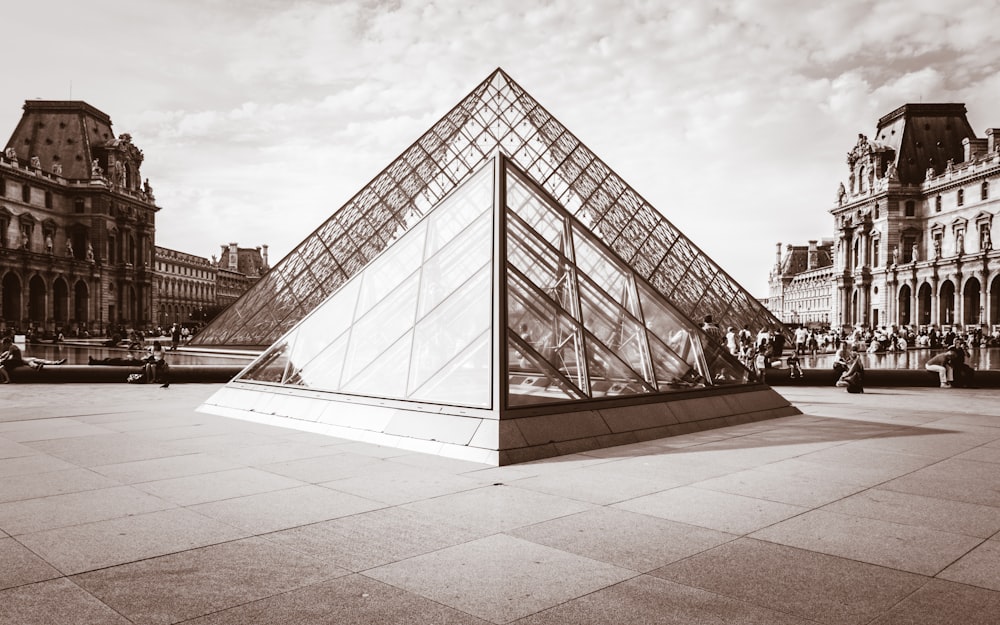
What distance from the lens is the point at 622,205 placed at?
24.3 m

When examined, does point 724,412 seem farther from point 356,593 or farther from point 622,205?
point 622,205

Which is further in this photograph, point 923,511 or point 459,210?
point 459,210

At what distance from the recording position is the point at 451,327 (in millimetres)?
8297

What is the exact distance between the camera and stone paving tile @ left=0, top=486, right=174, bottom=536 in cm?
434

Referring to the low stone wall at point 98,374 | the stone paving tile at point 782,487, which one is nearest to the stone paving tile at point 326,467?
the stone paving tile at point 782,487

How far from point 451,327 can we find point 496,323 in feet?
3.03

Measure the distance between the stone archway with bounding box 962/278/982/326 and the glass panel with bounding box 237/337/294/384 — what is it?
61622 mm

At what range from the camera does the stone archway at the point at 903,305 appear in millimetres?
66188

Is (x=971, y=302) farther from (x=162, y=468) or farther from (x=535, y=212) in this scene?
(x=162, y=468)

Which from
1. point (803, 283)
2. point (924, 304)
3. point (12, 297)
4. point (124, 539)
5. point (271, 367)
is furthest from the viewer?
point (803, 283)

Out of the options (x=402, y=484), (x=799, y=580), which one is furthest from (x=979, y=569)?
(x=402, y=484)

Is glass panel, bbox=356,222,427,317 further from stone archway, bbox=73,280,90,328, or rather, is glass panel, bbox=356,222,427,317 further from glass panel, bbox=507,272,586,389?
stone archway, bbox=73,280,90,328

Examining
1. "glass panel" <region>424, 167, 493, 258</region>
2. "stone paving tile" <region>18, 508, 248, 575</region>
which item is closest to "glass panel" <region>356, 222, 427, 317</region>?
"glass panel" <region>424, 167, 493, 258</region>

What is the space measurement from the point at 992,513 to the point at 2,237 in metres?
66.2
